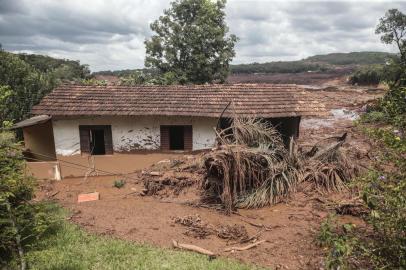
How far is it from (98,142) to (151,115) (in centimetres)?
380

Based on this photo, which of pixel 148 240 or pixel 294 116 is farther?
pixel 294 116

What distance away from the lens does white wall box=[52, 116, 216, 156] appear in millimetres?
16344

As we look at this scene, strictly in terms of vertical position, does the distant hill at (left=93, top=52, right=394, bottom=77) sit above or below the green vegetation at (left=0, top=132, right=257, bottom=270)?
above

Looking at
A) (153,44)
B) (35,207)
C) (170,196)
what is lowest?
(170,196)

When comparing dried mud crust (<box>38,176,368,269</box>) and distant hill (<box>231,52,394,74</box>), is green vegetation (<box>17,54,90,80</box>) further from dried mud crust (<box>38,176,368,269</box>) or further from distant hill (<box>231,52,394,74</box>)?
distant hill (<box>231,52,394,74</box>)

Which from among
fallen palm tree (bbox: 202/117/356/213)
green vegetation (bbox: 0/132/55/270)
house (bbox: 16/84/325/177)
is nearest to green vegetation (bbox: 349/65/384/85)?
house (bbox: 16/84/325/177)

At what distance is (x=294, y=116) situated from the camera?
16.1m

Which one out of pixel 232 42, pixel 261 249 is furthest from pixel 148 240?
pixel 232 42

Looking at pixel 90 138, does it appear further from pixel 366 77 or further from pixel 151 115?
pixel 366 77

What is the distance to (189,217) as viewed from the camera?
35.6 feet

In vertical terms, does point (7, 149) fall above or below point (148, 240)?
above

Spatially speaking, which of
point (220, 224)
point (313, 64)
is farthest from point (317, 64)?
point (220, 224)

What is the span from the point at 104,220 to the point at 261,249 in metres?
4.92

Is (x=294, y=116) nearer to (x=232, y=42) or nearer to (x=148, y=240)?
(x=148, y=240)
